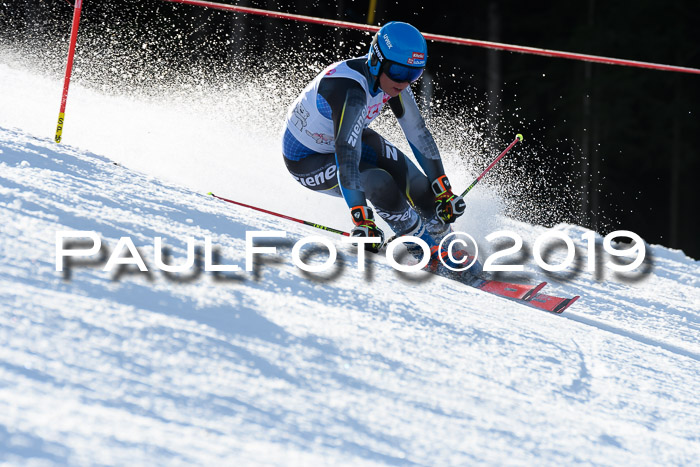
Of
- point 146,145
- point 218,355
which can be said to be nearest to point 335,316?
point 218,355

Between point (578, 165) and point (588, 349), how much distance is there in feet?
44.1

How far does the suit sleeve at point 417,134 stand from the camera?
12.5 feet

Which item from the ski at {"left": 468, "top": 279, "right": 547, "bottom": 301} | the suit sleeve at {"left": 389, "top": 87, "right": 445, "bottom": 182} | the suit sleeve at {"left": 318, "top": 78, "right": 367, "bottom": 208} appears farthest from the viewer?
the suit sleeve at {"left": 389, "top": 87, "right": 445, "bottom": 182}

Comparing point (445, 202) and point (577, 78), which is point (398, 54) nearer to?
point (445, 202)

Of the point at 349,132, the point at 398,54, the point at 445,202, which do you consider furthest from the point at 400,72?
the point at 445,202

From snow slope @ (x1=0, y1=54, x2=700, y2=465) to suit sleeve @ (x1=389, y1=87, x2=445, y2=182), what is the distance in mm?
716

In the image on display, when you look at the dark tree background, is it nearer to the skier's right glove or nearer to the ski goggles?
the ski goggles

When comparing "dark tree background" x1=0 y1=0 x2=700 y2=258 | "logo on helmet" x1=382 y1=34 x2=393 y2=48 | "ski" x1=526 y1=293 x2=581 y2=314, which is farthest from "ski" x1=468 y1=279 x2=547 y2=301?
"dark tree background" x1=0 y1=0 x2=700 y2=258

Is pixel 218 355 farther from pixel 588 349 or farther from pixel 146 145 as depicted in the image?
pixel 146 145

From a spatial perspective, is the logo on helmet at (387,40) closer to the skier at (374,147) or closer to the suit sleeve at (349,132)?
the skier at (374,147)

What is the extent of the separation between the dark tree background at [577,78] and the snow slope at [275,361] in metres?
11.1

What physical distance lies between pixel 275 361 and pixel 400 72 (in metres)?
1.89

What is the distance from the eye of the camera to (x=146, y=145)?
534cm

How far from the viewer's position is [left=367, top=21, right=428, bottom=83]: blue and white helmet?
3406 mm
